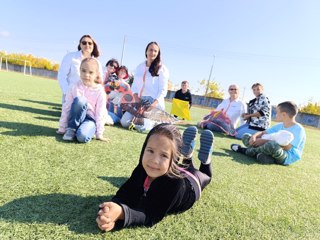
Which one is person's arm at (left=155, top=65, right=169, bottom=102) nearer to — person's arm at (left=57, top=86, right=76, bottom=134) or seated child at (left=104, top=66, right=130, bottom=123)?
seated child at (left=104, top=66, right=130, bottom=123)

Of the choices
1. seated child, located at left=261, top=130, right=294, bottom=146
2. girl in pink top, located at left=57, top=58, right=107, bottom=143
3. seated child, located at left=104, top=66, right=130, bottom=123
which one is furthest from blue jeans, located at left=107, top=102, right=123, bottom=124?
seated child, located at left=261, top=130, right=294, bottom=146

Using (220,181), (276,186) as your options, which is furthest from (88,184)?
(276,186)

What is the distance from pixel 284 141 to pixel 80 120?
2959 millimetres

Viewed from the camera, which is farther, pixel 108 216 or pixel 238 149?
pixel 238 149

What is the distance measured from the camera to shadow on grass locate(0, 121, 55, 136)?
3377 mm

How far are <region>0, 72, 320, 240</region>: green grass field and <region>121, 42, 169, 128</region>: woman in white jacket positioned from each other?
2154 millimetres

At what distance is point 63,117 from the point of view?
3689 mm

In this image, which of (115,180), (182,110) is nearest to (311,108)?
(182,110)

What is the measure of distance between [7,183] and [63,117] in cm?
182

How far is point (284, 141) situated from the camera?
13.3ft

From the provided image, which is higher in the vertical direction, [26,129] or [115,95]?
[115,95]

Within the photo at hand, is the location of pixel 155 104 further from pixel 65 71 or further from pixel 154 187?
pixel 154 187

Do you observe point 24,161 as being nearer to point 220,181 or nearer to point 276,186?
point 220,181

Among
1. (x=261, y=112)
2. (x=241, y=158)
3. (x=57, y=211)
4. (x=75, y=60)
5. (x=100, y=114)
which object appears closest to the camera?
(x=57, y=211)
